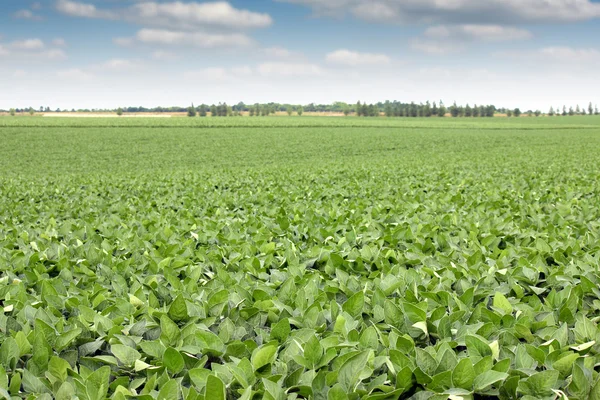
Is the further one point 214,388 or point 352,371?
point 352,371

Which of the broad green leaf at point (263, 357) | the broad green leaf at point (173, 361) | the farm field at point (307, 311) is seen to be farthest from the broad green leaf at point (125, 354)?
the broad green leaf at point (263, 357)

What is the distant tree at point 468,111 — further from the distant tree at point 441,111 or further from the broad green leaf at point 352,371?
the broad green leaf at point 352,371

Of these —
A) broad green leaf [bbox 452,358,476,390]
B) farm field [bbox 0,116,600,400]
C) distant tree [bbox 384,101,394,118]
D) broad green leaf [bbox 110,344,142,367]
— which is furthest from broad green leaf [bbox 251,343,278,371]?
distant tree [bbox 384,101,394,118]

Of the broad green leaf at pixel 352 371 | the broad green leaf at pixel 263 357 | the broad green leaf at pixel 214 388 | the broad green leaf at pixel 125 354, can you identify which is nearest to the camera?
the broad green leaf at pixel 214 388

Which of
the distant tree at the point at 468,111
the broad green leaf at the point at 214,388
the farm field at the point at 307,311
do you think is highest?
the distant tree at the point at 468,111

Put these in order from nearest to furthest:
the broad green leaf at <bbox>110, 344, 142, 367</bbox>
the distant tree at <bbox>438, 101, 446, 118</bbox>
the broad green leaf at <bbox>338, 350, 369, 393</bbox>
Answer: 1. the broad green leaf at <bbox>338, 350, 369, 393</bbox>
2. the broad green leaf at <bbox>110, 344, 142, 367</bbox>
3. the distant tree at <bbox>438, 101, 446, 118</bbox>

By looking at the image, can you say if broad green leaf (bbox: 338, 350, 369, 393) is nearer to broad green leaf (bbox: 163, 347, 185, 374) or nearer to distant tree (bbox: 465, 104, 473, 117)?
broad green leaf (bbox: 163, 347, 185, 374)

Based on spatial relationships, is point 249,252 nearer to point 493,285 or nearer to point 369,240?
point 369,240

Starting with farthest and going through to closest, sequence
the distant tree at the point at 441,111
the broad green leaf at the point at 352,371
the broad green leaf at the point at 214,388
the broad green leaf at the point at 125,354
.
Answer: the distant tree at the point at 441,111 → the broad green leaf at the point at 125,354 → the broad green leaf at the point at 352,371 → the broad green leaf at the point at 214,388

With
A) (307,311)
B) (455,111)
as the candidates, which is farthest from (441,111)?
(307,311)

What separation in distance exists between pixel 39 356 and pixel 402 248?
3.38m

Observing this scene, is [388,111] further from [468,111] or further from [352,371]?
[352,371]

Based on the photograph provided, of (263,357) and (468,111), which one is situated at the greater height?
(468,111)

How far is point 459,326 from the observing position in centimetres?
260
